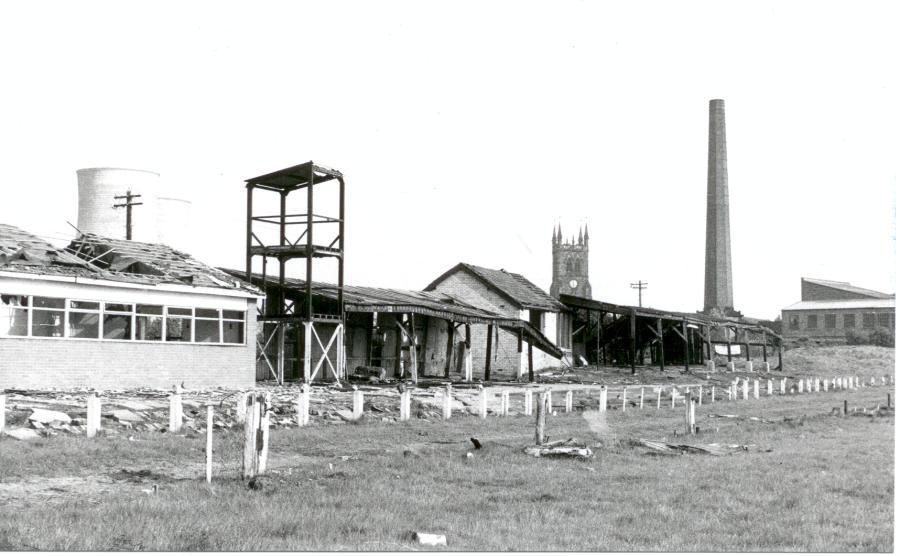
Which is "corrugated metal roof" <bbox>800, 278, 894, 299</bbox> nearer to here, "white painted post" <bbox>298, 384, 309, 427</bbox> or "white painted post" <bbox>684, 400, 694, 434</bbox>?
"white painted post" <bbox>684, 400, 694, 434</bbox>

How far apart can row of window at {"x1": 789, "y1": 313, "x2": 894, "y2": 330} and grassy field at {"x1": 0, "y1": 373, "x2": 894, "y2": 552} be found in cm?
5630

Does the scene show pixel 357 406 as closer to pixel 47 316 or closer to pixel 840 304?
pixel 47 316

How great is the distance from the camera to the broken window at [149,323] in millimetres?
27219

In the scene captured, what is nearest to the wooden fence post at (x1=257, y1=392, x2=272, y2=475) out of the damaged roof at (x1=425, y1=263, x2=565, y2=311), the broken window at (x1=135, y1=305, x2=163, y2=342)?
the broken window at (x1=135, y1=305, x2=163, y2=342)

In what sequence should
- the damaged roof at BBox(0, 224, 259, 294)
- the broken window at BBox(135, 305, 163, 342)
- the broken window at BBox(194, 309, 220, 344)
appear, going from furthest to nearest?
the broken window at BBox(194, 309, 220, 344), the broken window at BBox(135, 305, 163, 342), the damaged roof at BBox(0, 224, 259, 294)

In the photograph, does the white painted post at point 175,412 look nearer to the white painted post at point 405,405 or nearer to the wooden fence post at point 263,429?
the white painted post at point 405,405

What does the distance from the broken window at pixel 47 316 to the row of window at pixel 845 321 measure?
192ft

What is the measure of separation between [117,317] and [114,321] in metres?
0.14

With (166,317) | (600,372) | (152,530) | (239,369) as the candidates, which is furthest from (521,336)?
(152,530)

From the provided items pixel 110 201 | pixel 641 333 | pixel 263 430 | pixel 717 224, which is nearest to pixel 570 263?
pixel 717 224

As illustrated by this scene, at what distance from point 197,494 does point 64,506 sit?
150 cm

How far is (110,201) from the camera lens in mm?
43031

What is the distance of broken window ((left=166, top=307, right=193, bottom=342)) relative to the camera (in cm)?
2812

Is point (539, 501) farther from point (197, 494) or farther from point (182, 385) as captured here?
point (182, 385)
